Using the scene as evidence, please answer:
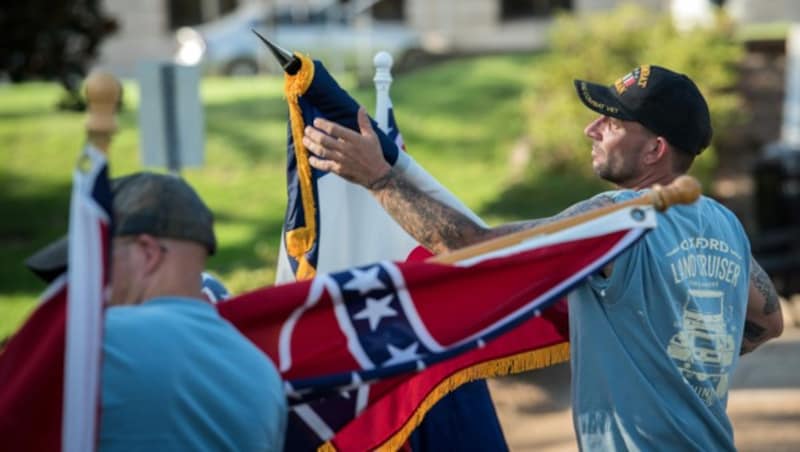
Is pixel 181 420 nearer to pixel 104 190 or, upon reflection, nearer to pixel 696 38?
pixel 104 190

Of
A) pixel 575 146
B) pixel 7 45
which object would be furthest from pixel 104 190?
pixel 575 146

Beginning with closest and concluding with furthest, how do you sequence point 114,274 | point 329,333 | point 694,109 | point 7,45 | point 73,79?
point 114,274 → point 329,333 → point 694,109 → point 7,45 → point 73,79

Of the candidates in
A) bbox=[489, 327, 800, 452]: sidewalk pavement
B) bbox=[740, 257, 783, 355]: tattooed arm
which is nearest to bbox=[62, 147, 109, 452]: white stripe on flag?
bbox=[740, 257, 783, 355]: tattooed arm

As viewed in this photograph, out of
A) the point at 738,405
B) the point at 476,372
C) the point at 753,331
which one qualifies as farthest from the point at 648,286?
the point at 738,405

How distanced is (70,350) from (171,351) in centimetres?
21

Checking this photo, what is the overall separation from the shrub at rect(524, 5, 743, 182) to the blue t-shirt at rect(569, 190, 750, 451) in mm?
10605

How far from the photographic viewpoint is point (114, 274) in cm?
271

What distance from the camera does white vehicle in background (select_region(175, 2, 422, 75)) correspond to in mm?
23109

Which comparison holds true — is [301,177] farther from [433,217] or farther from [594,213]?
[594,213]

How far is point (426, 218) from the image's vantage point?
11.6 ft

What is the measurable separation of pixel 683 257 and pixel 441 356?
0.77m

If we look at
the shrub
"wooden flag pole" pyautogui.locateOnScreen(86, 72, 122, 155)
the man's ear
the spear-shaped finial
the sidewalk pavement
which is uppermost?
"wooden flag pole" pyautogui.locateOnScreen(86, 72, 122, 155)

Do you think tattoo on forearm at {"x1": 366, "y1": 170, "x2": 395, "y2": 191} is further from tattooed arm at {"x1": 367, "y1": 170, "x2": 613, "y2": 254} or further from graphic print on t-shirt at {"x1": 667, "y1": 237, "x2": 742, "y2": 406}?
graphic print on t-shirt at {"x1": 667, "y1": 237, "x2": 742, "y2": 406}

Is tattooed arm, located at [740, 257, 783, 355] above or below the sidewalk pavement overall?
above
